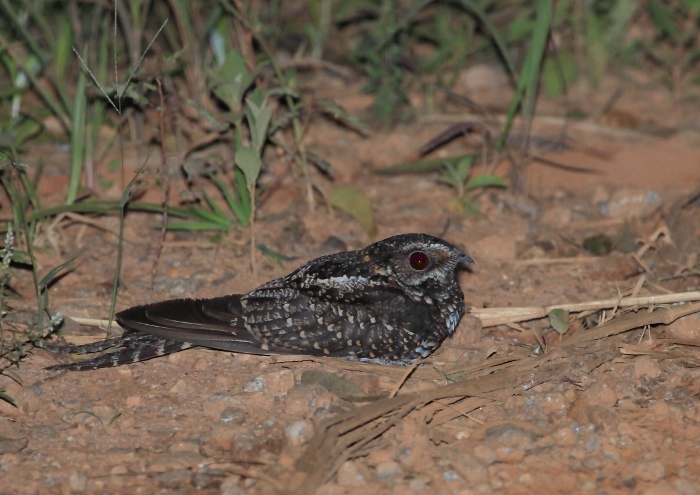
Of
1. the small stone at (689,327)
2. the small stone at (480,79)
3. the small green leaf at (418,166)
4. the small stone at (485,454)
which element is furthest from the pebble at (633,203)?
the small stone at (485,454)

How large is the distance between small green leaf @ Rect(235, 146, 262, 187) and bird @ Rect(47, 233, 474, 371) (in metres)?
0.78

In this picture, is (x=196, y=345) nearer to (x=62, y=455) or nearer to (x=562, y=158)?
(x=62, y=455)

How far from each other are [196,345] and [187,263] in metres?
1.25

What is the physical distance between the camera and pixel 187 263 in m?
5.70

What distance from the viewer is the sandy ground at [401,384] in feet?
12.2

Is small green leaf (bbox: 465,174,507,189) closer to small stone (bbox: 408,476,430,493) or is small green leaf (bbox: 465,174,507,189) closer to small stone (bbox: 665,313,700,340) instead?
small stone (bbox: 665,313,700,340)

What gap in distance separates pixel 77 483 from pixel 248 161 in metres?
2.27

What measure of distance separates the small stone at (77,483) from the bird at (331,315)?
886mm

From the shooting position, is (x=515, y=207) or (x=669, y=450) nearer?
(x=669, y=450)

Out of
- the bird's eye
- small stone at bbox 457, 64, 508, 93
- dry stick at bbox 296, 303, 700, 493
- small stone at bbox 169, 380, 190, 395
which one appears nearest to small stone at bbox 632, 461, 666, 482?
dry stick at bbox 296, 303, 700, 493

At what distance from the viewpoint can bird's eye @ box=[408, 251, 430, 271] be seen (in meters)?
4.75

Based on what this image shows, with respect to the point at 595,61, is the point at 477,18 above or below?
above

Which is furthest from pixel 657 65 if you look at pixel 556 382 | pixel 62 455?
pixel 62 455

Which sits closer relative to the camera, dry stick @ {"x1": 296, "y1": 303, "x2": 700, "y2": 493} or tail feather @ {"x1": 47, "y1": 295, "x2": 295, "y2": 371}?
dry stick @ {"x1": 296, "y1": 303, "x2": 700, "y2": 493}
